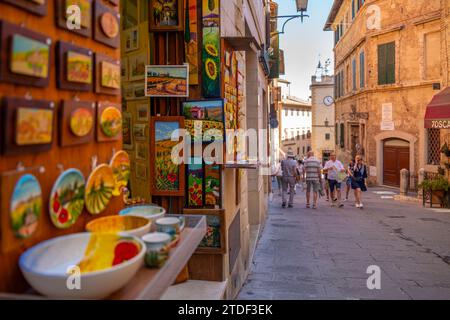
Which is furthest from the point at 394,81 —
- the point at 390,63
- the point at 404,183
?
the point at 404,183

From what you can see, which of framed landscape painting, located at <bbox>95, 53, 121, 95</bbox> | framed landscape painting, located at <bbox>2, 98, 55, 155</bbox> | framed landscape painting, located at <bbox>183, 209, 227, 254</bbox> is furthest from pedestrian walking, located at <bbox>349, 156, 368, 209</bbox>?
framed landscape painting, located at <bbox>2, 98, 55, 155</bbox>

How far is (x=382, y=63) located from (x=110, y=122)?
20.4 m

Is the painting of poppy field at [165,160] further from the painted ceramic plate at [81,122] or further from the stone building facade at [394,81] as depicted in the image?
the stone building facade at [394,81]

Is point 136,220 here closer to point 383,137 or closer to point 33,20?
point 33,20

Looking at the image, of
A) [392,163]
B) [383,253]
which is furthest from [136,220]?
[392,163]

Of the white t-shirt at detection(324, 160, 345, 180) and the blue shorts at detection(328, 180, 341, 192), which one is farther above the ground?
the white t-shirt at detection(324, 160, 345, 180)

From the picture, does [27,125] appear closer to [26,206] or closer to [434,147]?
[26,206]

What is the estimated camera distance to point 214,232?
174 inches

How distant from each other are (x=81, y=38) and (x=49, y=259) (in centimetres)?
96

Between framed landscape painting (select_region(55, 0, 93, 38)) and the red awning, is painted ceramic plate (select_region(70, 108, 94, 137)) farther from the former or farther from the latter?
the red awning

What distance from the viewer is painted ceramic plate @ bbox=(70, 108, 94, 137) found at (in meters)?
1.74

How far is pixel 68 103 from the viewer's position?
5.59ft

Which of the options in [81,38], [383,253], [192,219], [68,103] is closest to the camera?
[68,103]

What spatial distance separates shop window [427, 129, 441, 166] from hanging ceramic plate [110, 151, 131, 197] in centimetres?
1730
